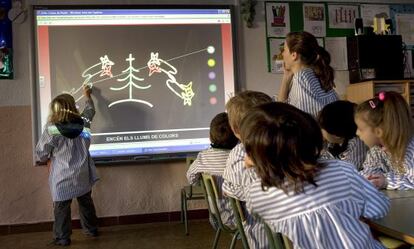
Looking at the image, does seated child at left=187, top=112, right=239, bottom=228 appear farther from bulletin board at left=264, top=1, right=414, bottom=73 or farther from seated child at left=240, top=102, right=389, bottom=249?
bulletin board at left=264, top=1, right=414, bottom=73

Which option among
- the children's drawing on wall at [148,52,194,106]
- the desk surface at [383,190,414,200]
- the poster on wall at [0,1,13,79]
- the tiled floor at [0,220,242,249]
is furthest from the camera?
the children's drawing on wall at [148,52,194,106]

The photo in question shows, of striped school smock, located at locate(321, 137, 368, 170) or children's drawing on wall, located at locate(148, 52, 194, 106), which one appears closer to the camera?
striped school smock, located at locate(321, 137, 368, 170)

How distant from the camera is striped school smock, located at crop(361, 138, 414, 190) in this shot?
175cm

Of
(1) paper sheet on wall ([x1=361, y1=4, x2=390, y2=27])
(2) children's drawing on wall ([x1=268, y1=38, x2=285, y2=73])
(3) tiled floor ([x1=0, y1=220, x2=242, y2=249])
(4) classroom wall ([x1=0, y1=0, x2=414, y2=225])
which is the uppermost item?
(1) paper sheet on wall ([x1=361, y1=4, x2=390, y2=27])

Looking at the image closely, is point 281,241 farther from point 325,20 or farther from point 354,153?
point 325,20

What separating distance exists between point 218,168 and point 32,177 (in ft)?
7.12

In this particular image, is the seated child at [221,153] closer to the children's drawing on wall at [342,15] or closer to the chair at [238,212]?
the chair at [238,212]

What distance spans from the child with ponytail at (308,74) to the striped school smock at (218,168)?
470mm

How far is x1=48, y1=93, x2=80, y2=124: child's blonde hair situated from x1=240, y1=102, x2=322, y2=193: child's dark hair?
2596mm

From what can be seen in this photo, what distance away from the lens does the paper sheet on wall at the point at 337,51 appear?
4367 mm

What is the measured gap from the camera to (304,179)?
44.3 inches

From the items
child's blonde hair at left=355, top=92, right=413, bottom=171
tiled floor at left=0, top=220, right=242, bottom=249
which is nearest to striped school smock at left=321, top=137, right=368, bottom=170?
child's blonde hair at left=355, top=92, right=413, bottom=171

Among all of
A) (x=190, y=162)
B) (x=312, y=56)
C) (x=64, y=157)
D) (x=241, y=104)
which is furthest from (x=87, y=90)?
(x=241, y=104)

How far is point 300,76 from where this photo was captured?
232cm
